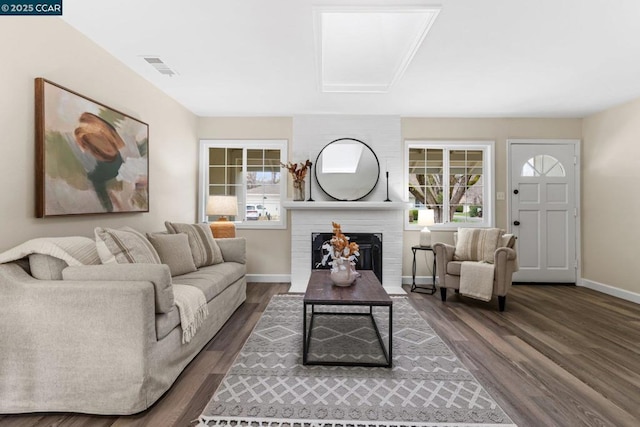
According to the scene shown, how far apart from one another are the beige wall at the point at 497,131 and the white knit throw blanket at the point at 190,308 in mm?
3286

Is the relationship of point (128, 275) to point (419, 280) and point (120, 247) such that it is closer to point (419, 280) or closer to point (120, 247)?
point (120, 247)

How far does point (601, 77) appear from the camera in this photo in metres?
3.39

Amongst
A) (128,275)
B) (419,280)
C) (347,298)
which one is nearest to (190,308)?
(128,275)

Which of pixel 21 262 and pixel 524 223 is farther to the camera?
pixel 524 223

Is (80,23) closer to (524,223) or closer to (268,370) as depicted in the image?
(268,370)

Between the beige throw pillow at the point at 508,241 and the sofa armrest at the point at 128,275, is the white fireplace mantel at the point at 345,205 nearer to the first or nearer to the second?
the beige throw pillow at the point at 508,241

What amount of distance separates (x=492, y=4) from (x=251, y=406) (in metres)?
2.91

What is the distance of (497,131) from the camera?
486 centimetres

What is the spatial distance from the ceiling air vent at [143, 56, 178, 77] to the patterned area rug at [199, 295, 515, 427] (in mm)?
2655

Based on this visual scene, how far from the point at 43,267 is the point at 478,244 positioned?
164 inches

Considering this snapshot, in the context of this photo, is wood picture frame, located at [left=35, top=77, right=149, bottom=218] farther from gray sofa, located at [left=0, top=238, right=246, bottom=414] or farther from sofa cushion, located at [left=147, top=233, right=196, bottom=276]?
gray sofa, located at [left=0, top=238, right=246, bottom=414]

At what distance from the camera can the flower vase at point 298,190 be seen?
4.68 m

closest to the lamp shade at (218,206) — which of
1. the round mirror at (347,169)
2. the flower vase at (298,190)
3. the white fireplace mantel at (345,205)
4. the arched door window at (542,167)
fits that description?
the white fireplace mantel at (345,205)

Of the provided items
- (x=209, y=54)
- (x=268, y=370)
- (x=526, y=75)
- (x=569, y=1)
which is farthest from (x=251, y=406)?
(x=526, y=75)
